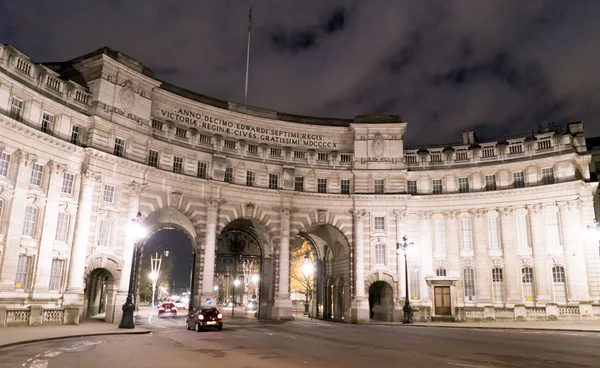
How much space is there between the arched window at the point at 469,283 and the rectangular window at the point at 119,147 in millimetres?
34784

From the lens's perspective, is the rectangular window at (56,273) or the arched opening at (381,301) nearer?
the rectangular window at (56,273)

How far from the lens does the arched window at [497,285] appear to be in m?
45.9

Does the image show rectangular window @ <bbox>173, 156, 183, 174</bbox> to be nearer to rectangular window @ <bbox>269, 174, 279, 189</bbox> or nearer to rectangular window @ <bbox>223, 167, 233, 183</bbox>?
rectangular window @ <bbox>223, 167, 233, 183</bbox>

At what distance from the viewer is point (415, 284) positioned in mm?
47438

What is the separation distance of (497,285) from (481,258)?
2.98 meters

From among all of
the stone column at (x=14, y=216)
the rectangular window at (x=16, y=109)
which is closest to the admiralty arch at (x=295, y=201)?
the rectangular window at (x=16, y=109)

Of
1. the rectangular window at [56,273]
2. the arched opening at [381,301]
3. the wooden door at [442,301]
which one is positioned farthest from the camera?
the arched opening at [381,301]

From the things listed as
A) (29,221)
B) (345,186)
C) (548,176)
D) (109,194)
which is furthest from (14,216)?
(548,176)

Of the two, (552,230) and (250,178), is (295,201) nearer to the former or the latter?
(250,178)

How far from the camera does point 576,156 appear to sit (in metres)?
45.0

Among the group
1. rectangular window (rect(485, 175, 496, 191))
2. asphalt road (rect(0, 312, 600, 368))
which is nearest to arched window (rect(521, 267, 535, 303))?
rectangular window (rect(485, 175, 496, 191))

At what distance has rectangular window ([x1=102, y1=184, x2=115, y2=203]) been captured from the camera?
3817 centimetres

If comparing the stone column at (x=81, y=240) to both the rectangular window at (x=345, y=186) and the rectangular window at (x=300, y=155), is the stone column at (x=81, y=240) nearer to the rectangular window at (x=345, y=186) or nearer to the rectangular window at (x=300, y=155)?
the rectangular window at (x=300, y=155)

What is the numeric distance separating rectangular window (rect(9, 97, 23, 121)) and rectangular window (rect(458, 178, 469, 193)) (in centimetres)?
4030
